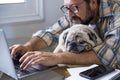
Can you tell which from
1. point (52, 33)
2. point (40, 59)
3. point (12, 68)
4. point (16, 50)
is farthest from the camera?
point (52, 33)

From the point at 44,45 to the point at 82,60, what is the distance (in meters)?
0.40

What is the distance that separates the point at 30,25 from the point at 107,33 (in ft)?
2.23

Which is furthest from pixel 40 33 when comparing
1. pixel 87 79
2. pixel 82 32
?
pixel 87 79

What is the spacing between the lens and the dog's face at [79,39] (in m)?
1.05

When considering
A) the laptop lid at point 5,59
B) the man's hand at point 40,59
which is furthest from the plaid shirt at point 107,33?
the laptop lid at point 5,59

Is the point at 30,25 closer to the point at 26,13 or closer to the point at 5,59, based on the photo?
the point at 26,13

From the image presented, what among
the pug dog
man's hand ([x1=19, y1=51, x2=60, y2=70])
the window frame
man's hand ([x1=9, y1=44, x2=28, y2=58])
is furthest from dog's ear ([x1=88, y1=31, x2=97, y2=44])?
the window frame

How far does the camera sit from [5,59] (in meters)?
0.89

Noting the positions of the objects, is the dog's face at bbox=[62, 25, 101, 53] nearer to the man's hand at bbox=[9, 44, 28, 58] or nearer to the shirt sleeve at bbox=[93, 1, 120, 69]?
Result: the shirt sleeve at bbox=[93, 1, 120, 69]

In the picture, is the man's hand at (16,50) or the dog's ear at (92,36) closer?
the dog's ear at (92,36)

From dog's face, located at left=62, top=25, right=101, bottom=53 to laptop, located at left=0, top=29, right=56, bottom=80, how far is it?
0.13m

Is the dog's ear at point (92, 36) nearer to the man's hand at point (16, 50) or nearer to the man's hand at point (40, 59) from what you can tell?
the man's hand at point (40, 59)

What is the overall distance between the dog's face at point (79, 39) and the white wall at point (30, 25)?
0.60 m

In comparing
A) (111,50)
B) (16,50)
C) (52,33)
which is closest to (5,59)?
(16,50)
